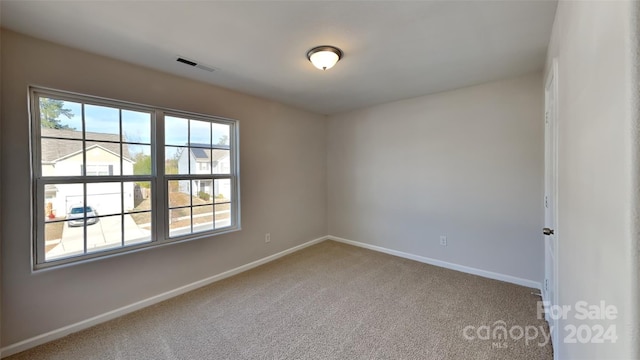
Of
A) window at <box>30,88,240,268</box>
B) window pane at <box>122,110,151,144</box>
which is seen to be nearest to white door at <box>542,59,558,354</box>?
window at <box>30,88,240,268</box>

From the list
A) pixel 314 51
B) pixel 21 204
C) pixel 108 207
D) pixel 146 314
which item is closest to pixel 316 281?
pixel 146 314

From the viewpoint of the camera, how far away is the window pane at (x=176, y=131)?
2758 millimetres

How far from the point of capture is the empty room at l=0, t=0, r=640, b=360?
3.51 feet

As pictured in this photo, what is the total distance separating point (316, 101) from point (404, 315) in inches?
119

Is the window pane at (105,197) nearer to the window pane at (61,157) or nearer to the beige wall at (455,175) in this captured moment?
the window pane at (61,157)

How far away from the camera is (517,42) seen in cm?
211

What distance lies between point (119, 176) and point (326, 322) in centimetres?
243

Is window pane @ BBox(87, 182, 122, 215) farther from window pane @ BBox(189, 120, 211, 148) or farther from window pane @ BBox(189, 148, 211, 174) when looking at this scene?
window pane @ BBox(189, 120, 211, 148)

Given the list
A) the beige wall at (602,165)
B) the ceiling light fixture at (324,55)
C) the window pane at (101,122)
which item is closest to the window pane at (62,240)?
the window pane at (101,122)

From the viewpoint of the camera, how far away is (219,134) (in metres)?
3.26

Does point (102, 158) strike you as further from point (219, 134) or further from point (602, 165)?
point (602, 165)

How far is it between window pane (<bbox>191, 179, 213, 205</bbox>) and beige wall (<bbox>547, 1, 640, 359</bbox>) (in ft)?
10.8

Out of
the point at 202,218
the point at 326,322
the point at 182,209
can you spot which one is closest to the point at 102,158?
the point at 182,209

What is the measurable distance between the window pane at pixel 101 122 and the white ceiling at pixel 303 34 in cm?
51
